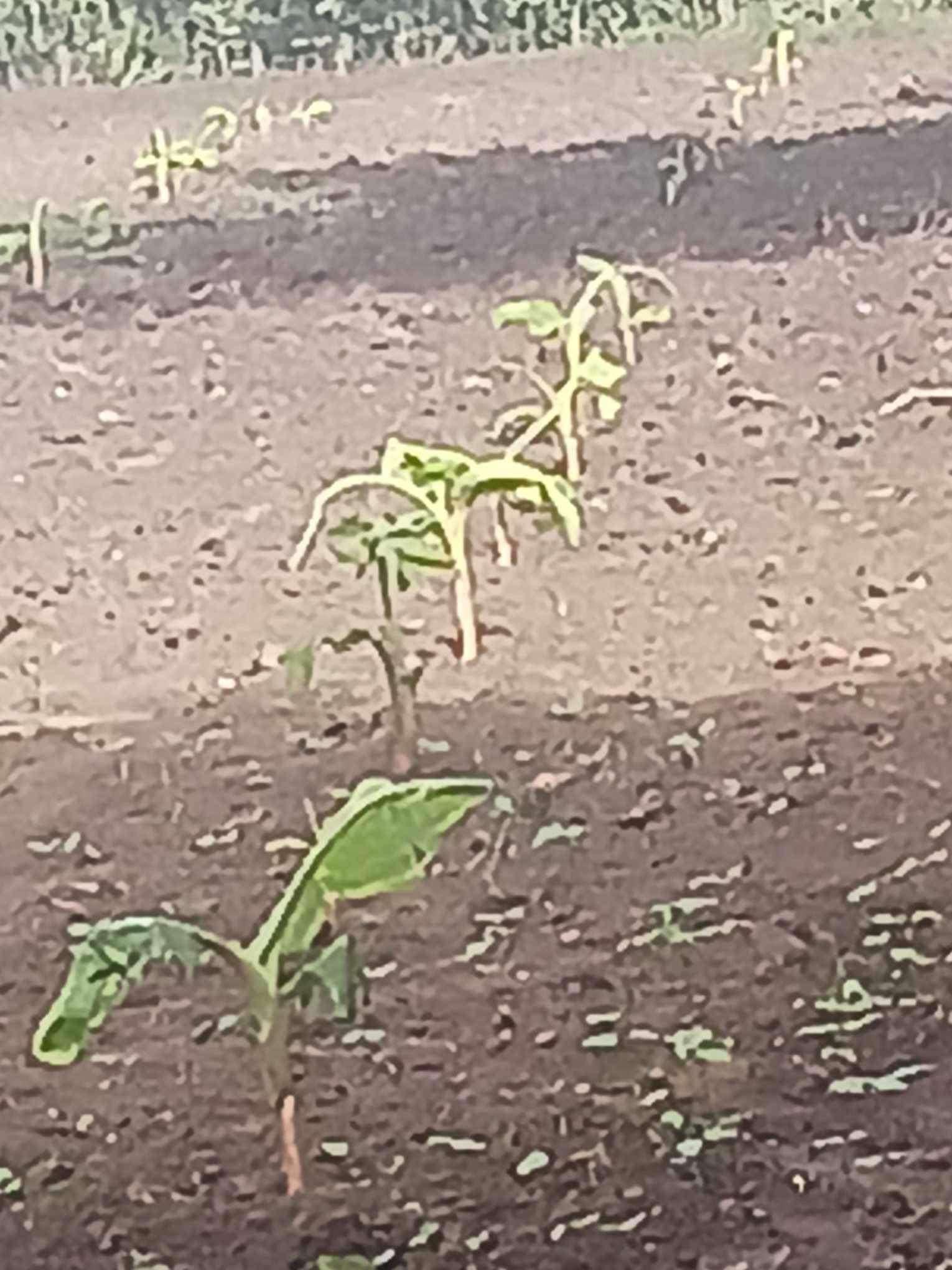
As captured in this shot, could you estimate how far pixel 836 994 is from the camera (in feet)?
1.27

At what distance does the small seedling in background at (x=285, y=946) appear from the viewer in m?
0.38

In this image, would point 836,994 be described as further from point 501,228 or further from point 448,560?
point 501,228

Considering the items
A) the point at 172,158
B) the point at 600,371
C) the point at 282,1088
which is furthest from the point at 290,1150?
the point at 172,158

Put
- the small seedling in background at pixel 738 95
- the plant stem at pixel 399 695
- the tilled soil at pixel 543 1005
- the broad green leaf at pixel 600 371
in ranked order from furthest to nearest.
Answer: the small seedling in background at pixel 738 95
the broad green leaf at pixel 600 371
the plant stem at pixel 399 695
the tilled soil at pixel 543 1005

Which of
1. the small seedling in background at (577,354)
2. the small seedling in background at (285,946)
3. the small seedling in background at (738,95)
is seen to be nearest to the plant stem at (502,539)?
the small seedling in background at (577,354)

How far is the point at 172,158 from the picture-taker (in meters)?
0.66

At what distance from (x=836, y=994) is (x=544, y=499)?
0.60ft

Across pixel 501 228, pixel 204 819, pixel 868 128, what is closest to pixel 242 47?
pixel 501 228

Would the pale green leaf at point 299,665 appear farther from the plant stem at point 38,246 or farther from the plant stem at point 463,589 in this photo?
the plant stem at point 38,246

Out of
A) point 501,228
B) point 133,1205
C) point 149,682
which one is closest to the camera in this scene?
point 133,1205

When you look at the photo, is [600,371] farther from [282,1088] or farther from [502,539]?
[282,1088]

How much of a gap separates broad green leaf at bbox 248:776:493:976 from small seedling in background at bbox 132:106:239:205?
1.06 ft

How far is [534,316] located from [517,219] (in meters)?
0.06

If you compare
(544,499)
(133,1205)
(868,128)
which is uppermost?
(868,128)
